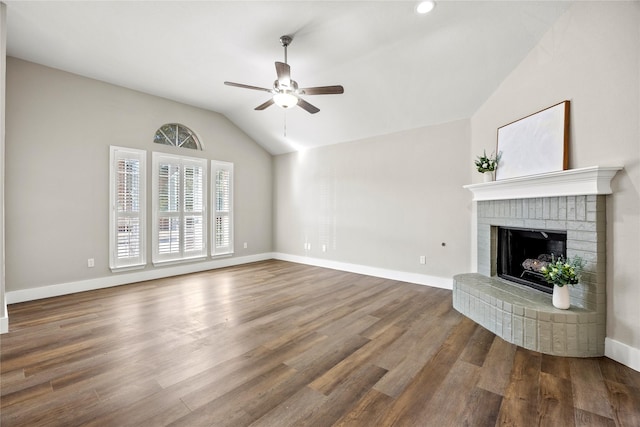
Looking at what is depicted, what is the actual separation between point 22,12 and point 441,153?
18.6ft

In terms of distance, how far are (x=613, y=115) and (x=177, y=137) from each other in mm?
6419

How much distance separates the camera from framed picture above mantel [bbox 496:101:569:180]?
2838 millimetres

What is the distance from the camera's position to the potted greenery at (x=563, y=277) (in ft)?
8.27

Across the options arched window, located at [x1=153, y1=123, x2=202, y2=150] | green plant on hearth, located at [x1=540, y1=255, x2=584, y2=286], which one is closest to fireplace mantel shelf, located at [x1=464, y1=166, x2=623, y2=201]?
green plant on hearth, located at [x1=540, y1=255, x2=584, y2=286]

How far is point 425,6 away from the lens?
2.80 metres

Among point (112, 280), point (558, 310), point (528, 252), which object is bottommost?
point (112, 280)

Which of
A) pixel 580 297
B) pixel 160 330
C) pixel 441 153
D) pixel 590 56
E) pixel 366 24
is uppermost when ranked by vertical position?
pixel 366 24

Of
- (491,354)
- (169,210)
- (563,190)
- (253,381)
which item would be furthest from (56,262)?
(563,190)

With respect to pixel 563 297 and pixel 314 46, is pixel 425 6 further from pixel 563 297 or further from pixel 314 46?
pixel 563 297

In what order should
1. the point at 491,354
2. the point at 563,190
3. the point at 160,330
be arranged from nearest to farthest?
the point at 491,354 → the point at 563,190 → the point at 160,330

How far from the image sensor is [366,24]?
314 centimetres

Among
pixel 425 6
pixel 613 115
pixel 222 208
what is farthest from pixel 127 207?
pixel 613 115

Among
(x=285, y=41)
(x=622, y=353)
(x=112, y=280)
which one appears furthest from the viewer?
(x=112, y=280)

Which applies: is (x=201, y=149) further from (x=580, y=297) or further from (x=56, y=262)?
(x=580, y=297)
